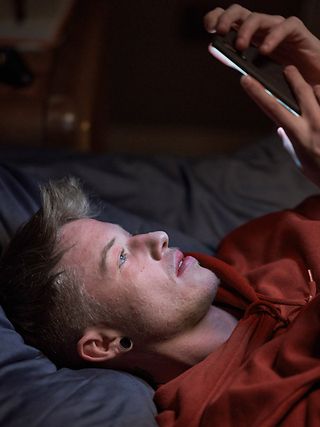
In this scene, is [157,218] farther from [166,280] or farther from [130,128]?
[130,128]

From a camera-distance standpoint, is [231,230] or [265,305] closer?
[265,305]

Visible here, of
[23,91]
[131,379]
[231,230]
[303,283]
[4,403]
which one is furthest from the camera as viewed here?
[23,91]

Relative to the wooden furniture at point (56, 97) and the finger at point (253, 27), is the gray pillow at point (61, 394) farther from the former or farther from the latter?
the wooden furniture at point (56, 97)

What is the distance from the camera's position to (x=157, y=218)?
144 cm

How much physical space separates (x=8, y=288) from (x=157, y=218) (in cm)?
42

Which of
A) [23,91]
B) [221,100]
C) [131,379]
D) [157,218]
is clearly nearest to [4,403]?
[131,379]

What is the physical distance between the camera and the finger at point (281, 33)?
1.04m

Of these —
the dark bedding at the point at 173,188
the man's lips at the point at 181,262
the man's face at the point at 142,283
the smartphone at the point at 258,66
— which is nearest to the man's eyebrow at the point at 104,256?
the man's face at the point at 142,283

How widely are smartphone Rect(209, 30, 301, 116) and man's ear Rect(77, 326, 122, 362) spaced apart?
A: 0.43 m

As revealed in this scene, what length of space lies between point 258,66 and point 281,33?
3.1 inches

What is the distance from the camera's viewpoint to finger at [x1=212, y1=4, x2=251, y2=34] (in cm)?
107

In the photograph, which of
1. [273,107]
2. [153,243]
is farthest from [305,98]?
[153,243]

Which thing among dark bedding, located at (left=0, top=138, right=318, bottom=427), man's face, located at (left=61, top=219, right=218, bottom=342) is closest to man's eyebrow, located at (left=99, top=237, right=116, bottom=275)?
man's face, located at (left=61, top=219, right=218, bottom=342)

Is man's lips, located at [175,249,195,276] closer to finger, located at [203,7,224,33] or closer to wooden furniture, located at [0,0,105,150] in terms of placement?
finger, located at [203,7,224,33]
